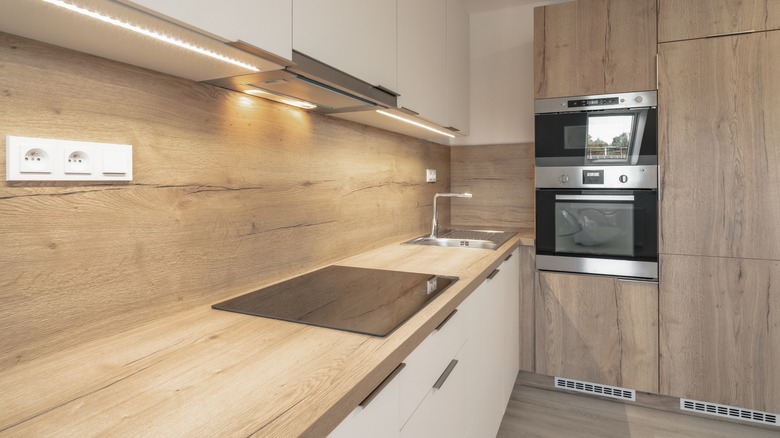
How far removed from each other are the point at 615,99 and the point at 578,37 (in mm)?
418

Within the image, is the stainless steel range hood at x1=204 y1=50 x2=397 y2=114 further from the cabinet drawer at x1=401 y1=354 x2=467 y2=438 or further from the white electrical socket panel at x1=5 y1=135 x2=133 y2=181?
the cabinet drawer at x1=401 y1=354 x2=467 y2=438

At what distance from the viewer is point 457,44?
8.52 ft

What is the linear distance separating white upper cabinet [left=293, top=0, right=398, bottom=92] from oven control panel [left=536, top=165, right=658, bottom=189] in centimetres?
131

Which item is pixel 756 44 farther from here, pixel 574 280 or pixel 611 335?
pixel 611 335

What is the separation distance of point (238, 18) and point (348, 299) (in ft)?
2.55

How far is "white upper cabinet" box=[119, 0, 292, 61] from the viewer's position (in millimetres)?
750

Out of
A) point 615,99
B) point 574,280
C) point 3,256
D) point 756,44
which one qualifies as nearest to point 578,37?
point 615,99

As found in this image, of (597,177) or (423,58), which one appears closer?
(423,58)

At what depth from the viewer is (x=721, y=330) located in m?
2.24

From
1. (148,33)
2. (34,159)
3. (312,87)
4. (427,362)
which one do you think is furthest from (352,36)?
(427,362)

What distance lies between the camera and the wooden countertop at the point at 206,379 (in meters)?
0.63

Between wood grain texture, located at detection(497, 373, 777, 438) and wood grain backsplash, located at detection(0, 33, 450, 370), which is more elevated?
wood grain backsplash, located at detection(0, 33, 450, 370)

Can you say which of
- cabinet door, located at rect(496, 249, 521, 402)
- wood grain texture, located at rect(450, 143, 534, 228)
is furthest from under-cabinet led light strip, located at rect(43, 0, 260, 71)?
wood grain texture, located at rect(450, 143, 534, 228)

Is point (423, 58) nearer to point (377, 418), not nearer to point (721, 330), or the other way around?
point (377, 418)
